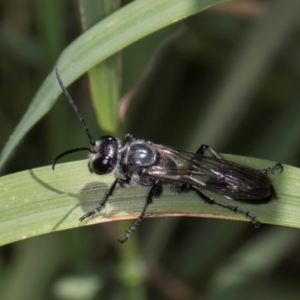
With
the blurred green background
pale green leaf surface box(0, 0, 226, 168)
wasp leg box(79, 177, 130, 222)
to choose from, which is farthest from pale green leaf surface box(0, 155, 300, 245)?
the blurred green background

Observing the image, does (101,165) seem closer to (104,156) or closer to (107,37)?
(104,156)

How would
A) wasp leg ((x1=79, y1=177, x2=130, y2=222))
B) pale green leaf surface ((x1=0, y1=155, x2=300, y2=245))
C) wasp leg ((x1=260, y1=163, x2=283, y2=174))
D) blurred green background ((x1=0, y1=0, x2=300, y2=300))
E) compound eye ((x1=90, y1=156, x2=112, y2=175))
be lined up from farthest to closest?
blurred green background ((x1=0, y1=0, x2=300, y2=300)), compound eye ((x1=90, y1=156, x2=112, y2=175)), wasp leg ((x1=260, y1=163, x2=283, y2=174)), wasp leg ((x1=79, y1=177, x2=130, y2=222)), pale green leaf surface ((x1=0, y1=155, x2=300, y2=245))

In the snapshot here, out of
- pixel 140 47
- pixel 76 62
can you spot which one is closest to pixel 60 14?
pixel 140 47

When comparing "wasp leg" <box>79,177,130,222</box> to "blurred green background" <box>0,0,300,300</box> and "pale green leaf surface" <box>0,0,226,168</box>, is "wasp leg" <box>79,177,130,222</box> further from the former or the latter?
"pale green leaf surface" <box>0,0,226,168</box>

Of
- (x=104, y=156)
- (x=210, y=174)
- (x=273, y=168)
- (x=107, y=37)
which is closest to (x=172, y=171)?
(x=210, y=174)

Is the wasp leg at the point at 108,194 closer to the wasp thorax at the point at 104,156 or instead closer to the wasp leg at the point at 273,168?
the wasp thorax at the point at 104,156

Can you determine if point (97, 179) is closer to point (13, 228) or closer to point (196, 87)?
point (13, 228)
